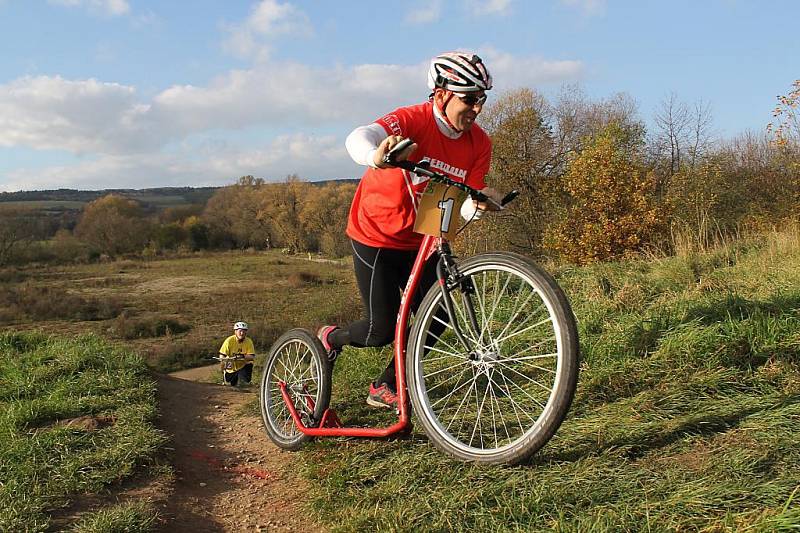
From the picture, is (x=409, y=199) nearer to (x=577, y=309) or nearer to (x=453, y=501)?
(x=453, y=501)

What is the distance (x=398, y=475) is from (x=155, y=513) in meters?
1.22

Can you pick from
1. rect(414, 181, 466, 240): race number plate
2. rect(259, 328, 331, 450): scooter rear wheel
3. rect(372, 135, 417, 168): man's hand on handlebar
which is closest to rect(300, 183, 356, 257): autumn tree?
rect(259, 328, 331, 450): scooter rear wheel

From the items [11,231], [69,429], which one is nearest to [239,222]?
[11,231]

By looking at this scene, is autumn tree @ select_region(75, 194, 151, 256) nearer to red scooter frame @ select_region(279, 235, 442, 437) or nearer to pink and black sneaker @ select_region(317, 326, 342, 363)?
pink and black sneaker @ select_region(317, 326, 342, 363)

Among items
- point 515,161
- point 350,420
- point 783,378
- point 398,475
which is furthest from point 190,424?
point 515,161

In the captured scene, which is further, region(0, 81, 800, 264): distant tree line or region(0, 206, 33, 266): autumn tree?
region(0, 206, 33, 266): autumn tree

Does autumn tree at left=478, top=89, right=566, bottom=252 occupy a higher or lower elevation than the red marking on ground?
higher

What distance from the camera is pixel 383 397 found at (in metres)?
4.06

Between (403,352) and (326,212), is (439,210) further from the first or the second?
(326,212)

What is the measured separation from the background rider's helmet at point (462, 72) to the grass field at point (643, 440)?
6.30ft

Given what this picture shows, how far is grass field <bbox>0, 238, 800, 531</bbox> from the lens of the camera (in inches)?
88.7

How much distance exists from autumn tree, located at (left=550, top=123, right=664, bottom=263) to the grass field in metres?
24.4

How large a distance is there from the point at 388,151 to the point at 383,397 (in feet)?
6.10

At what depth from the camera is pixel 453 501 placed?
2.51 m
